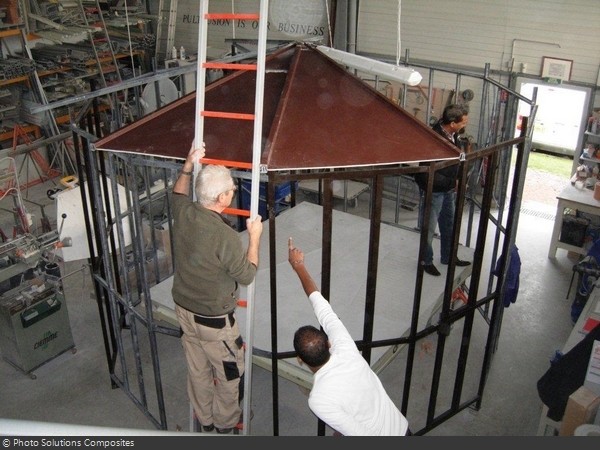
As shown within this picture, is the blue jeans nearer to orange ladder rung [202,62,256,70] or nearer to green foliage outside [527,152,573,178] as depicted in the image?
orange ladder rung [202,62,256,70]

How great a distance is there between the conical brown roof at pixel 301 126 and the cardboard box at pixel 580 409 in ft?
5.95

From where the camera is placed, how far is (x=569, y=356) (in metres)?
4.45

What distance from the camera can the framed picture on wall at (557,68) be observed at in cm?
862

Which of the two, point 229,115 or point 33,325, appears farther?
point 33,325

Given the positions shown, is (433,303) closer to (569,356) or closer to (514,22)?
(569,356)

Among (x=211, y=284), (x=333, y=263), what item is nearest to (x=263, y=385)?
(x=333, y=263)

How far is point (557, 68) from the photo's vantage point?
342 inches

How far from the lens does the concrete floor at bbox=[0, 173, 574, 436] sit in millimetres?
→ 5441

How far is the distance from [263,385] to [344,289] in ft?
4.13

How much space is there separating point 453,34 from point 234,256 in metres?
7.12

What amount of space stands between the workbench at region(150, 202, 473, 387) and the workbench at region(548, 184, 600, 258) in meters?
2.16

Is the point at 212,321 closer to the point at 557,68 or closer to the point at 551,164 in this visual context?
the point at 557,68

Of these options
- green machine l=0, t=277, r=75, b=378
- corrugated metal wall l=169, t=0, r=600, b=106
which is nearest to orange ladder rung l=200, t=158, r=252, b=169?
green machine l=0, t=277, r=75, b=378

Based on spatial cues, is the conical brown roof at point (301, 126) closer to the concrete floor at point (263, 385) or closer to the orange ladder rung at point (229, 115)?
the orange ladder rung at point (229, 115)
